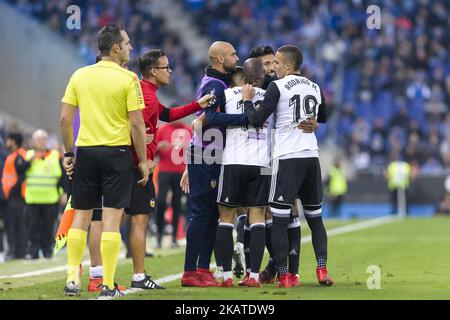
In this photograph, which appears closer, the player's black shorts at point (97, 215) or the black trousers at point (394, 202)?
the player's black shorts at point (97, 215)

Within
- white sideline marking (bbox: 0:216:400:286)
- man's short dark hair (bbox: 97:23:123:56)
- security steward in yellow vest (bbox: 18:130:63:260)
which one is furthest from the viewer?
security steward in yellow vest (bbox: 18:130:63:260)

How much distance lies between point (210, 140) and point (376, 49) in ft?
83.1

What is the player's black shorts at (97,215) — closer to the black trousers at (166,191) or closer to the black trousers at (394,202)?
the black trousers at (166,191)

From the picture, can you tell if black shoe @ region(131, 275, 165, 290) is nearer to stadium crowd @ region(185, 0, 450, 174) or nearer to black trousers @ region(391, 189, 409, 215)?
black trousers @ region(391, 189, 409, 215)

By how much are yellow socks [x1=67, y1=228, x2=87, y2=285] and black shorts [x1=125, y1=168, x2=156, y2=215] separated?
611mm

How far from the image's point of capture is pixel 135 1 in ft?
116

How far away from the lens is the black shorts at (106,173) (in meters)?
9.13

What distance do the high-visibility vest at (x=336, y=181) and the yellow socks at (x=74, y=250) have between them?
2199 cm

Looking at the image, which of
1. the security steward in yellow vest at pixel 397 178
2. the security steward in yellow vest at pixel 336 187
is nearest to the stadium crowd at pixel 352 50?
the security steward in yellow vest at pixel 397 178

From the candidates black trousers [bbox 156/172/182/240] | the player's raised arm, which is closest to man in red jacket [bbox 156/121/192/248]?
black trousers [bbox 156/172/182/240]

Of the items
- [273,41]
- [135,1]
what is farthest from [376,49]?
[135,1]

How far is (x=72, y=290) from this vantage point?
9305 millimetres

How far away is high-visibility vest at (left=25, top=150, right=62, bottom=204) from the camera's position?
1680 centimetres
